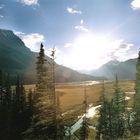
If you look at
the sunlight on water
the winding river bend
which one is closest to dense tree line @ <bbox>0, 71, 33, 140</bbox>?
the winding river bend

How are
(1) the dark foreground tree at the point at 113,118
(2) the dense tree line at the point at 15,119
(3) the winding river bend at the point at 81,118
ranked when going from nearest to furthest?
(1) the dark foreground tree at the point at 113,118 < (2) the dense tree line at the point at 15,119 < (3) the winding river bend at the point at 81,118

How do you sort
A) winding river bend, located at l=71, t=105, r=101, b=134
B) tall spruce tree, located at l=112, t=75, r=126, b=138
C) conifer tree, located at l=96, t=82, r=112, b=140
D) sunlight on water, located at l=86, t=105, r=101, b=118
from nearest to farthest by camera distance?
tall spruce tree, located at l=112, t=75, r=126, b=138 → conifer tree, located at l=96, t=82, r=112, b=140 → winding river bend, located at l=71, t=105, r=101, b=134 → sunlight on water, located at l=86, t=105, r=101, b=118

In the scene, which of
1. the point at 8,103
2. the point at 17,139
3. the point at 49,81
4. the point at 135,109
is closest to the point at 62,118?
the point at 49,81

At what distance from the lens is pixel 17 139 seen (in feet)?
256

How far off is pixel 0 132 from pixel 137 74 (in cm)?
3787

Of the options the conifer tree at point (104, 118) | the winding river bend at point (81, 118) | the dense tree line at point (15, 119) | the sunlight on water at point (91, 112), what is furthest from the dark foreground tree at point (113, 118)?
the sunlight on water at point (91, 112)

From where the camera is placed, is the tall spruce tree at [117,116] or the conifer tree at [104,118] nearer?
the tall spruce tree at [117,116]

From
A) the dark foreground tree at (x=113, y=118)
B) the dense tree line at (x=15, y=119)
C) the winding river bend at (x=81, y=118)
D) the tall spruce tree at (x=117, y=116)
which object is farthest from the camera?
the winding river bend at (x=81, y=118)

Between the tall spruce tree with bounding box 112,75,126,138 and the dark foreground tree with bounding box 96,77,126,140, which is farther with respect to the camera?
the dark foreground tree with bounding box 96,77,126,140

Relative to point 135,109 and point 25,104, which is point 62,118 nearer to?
point 135,109

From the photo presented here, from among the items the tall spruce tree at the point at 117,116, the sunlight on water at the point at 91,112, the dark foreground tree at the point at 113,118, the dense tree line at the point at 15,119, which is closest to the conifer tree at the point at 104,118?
the dark foreground tree at the point at 113,118

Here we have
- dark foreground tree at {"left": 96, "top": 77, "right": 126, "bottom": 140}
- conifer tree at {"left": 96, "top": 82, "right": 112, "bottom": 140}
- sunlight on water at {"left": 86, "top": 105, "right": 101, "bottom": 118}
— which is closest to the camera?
dark foreground tree at {"left": 96, "top": 77, "right": 126, "bottom": 140}

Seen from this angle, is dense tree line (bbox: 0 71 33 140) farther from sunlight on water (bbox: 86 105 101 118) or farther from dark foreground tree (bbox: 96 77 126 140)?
sunlight on water (bbox: 86 105 101 118)

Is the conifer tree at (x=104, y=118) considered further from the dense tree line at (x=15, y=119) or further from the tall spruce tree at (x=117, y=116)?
the dense tree line at (x=15, y=119)
